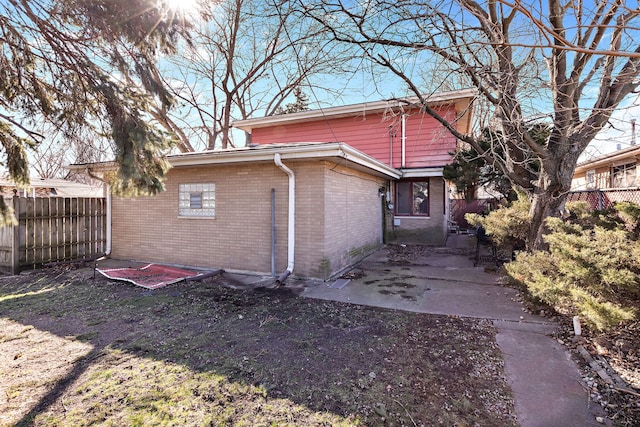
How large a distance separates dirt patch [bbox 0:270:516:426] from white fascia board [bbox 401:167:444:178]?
24.7 ft

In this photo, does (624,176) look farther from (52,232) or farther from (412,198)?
(52,232)

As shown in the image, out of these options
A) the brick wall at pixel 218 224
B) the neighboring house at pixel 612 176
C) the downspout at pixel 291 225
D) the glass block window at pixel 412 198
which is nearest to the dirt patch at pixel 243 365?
the downspout at pixel 291 225

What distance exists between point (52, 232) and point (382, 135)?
1124 cm

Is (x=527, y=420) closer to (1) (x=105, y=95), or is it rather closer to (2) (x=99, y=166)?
(1) (x=105, y=95)

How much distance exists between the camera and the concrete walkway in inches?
98.5

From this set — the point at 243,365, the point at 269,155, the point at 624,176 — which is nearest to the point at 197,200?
the point at 269,155

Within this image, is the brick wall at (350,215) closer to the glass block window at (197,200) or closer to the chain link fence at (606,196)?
the glass block window at (197,200)

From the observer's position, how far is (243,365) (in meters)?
3.11

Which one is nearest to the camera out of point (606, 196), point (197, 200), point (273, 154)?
point (273, 154)

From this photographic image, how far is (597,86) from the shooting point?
481 cm

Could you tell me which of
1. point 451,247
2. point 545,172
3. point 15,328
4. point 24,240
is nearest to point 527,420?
point 545,172

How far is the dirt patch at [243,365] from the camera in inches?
94.7

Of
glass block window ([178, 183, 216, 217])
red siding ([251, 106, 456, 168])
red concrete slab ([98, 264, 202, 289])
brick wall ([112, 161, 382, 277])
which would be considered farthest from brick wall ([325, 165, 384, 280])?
red concrete slab ([98, 264, 202, 289])

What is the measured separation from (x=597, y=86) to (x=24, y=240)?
12344 millimetres
